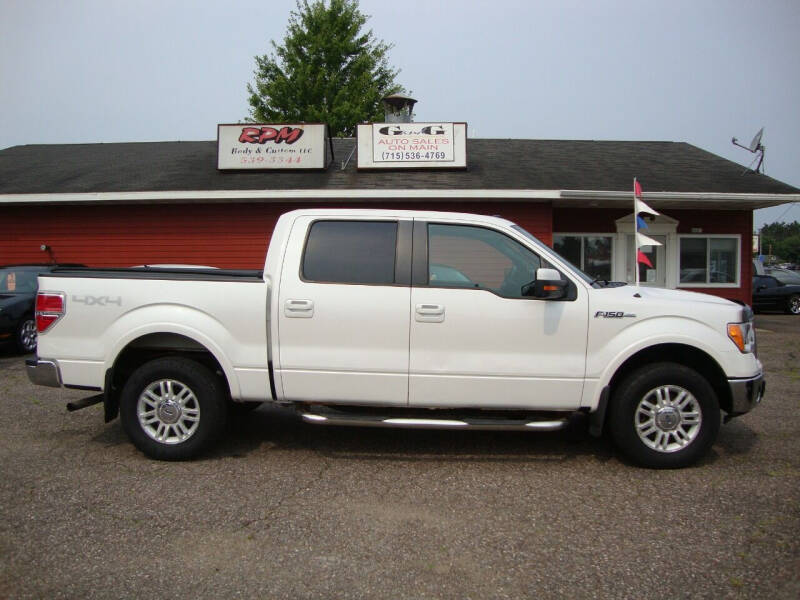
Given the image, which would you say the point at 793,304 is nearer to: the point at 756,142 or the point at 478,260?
the point at 756,142

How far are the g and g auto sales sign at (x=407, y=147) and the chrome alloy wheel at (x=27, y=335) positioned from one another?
24.0 ft

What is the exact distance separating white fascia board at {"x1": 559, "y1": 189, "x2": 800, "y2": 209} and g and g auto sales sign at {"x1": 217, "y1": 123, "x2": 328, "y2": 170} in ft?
18.6

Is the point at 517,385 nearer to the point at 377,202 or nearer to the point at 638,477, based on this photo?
the point at 638,477

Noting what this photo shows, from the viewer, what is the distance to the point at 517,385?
15.0 feet

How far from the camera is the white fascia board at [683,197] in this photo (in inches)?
490

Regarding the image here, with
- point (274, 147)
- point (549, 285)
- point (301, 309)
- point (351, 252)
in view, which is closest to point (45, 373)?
point (301, 309)

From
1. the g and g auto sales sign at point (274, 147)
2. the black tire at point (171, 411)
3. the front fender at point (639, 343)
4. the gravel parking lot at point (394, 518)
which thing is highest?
the g and g auto sales sign at point (274, 147)

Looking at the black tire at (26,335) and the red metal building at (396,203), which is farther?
the red metal building at (396,203)

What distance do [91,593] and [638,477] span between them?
11.9ft

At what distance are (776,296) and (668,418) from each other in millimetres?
17017

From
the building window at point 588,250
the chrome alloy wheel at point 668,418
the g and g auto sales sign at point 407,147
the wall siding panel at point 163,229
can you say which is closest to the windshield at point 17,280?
the wall siding panel at point 163,229

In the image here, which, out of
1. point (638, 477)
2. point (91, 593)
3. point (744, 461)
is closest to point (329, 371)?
point (91, 593)

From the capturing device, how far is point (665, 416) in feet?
15.0

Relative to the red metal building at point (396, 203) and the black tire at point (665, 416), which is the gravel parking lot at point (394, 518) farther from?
the red metal building at point (396, 203)
